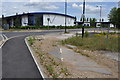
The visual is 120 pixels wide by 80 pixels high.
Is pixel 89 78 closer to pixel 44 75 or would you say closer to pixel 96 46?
pixel 44 75

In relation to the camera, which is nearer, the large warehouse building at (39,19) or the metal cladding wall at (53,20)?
the large warehouse building at (39,19)

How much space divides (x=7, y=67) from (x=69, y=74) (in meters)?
2.98

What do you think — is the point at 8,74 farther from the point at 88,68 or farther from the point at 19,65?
the point at 88,68

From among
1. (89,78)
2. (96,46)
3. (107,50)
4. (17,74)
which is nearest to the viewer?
(89,78)

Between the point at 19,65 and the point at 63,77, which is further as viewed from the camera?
the point at 19,65

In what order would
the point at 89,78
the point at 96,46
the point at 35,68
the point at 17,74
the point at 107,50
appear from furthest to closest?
1. the point at 96,46
2. the point at 107,50
3. the point at 35,68
4. the point at 17,74
5. the point at 89,78

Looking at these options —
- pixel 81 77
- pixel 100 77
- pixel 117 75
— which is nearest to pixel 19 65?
pixel 81 77

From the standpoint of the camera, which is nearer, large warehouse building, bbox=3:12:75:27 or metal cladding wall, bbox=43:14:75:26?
large warehouse building, bbox=3:12:75:27

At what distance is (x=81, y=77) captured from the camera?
18.8 feet

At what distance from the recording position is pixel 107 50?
38.0 ft

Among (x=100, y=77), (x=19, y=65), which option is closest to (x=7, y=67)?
(x=19, y=65)

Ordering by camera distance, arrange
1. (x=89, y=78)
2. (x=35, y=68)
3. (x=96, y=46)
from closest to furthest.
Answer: (x=89, y=78) < (x=35, y=68) < (x=96, y=46)

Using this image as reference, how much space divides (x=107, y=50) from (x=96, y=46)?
1.22 meters

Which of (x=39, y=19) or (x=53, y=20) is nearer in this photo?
(x=39, y=19)
